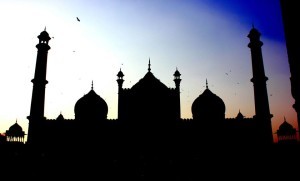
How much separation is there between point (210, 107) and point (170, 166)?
20.6ft

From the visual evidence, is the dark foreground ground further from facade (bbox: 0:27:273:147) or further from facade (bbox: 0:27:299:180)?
facade (bbox: 0:27:273:147)

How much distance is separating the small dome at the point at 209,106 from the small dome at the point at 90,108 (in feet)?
20.2

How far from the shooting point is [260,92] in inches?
636

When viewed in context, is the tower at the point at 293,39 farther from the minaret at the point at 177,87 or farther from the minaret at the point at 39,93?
the minaret at the point at 177,87

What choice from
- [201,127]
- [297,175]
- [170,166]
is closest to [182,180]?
[170,166]

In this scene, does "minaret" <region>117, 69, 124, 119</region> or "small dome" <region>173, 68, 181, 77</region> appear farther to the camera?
"small dome" <region>173, 68, 181, 77</region>

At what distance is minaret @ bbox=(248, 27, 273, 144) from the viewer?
1573cm

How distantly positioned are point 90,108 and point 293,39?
16.0 m

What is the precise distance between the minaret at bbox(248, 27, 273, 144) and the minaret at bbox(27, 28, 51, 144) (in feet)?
41.7

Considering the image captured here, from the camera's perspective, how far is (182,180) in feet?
39.1

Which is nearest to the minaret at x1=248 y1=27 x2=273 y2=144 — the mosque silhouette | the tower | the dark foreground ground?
the mosque silhouette

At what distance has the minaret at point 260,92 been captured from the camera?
15733 millimetres

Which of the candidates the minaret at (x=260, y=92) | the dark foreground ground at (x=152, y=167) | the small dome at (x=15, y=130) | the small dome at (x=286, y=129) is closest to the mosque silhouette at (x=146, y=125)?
the minaret at (x=260, y=92)

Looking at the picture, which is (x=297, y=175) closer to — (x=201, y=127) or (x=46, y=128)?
(x=201, y=127)
